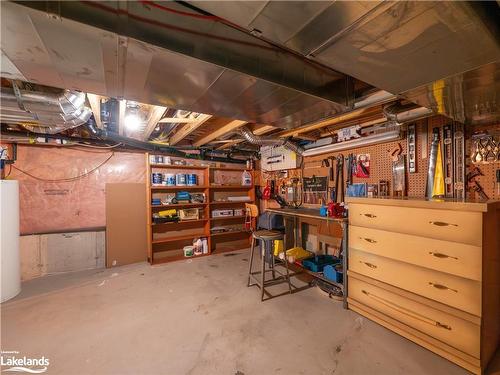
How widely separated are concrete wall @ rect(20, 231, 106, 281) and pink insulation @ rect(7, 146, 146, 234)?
0.21 m

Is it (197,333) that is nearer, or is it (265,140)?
(197,333)

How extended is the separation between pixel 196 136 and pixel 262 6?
3.42m

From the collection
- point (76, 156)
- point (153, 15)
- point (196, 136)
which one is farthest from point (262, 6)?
point (76, 156)

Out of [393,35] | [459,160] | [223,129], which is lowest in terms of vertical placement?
[459,160]

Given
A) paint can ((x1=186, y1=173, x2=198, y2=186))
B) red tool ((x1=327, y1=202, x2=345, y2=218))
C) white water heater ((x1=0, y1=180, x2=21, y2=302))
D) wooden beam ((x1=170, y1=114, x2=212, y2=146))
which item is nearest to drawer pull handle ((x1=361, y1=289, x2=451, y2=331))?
red tool ((x1=327, y1=202, x2=345, y2=218))

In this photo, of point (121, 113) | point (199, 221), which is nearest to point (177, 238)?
point (199, 221)

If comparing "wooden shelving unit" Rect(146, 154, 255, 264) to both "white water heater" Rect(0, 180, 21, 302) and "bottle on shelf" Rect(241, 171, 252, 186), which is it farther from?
"white water heater" Rect(0, 180, 21, 302)

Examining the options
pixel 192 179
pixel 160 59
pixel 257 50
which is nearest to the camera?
pixel 160 59

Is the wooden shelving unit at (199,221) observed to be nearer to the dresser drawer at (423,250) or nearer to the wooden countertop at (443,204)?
the dresser drawer at (423,250)

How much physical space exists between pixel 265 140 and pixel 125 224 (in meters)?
2.88

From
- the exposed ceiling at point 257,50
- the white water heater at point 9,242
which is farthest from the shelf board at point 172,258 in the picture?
the exposed ceiling at point 257,50

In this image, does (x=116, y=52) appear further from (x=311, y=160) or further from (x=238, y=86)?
(x=311, y=160)

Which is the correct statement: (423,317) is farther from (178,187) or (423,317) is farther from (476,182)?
(178,187)

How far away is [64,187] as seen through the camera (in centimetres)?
347
